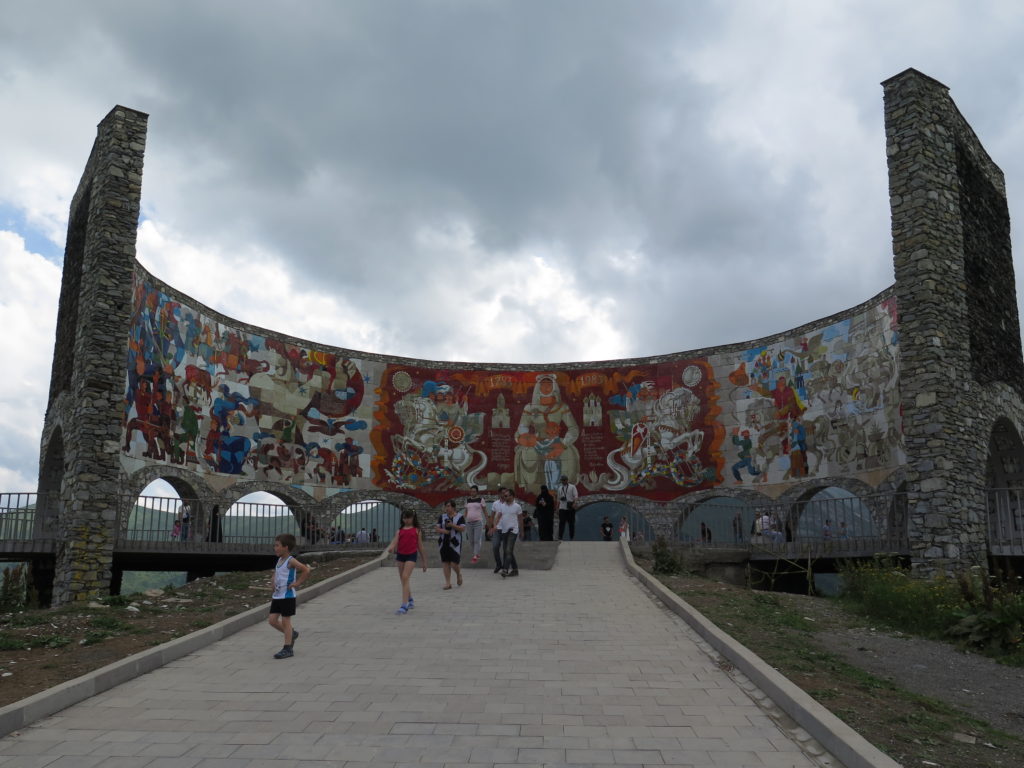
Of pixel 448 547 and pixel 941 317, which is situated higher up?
pixel 941 317

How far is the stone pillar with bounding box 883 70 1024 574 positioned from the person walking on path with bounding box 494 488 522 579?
780cm

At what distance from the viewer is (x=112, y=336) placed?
19.2m

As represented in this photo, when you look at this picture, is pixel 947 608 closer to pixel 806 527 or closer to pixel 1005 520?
pixel 1005 520

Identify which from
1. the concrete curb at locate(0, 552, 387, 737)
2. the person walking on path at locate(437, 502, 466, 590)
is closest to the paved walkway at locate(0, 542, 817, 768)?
the concrete curb at locate(0, 552, 387, 737)

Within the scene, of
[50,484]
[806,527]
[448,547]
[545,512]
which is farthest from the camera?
[806,527]

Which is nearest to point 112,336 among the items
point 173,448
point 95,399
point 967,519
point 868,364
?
point 95,399

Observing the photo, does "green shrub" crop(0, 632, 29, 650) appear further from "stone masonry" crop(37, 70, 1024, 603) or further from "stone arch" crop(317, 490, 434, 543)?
"stone arch" crop(317, 490, 434, 543)

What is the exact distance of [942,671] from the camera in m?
8.98

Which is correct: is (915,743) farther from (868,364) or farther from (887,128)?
(868,364)

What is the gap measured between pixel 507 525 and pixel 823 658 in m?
6.99

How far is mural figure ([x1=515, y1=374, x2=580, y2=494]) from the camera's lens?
30.5 meters

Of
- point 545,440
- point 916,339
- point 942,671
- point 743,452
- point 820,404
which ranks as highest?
point 916,339

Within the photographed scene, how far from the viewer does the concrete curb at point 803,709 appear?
4820 mm

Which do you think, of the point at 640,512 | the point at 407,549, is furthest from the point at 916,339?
the point at 640,512
